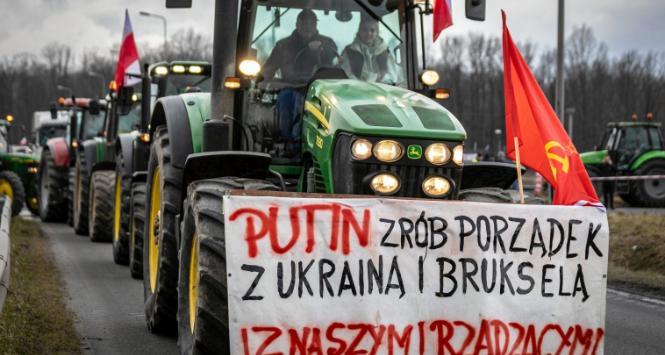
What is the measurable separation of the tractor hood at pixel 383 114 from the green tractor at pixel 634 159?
79.7 ft

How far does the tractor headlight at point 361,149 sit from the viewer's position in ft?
24.5

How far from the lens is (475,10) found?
869 cm

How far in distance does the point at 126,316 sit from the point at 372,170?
3.85m

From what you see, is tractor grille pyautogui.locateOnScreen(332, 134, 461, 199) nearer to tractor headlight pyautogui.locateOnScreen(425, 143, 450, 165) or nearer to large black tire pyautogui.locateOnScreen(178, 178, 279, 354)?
tractor headlight pyautogui.locateOnScreen(425, 143, 450, 165)

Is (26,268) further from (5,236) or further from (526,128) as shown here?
(526,128)

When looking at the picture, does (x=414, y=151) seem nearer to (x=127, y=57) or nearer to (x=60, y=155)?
(x=127, y=57)

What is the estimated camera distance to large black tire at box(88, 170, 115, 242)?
1814cm

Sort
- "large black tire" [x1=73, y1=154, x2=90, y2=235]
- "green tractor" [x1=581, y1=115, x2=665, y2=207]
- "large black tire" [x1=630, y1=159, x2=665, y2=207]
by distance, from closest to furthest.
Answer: "large black tire" [x1=73, y1=154, x2=90, y2=235] < "large black tire" [x1=630, y1=159, x2=665, y2=207] < "green tractor" [x1=581, y1=115, x2=665, y2=207]

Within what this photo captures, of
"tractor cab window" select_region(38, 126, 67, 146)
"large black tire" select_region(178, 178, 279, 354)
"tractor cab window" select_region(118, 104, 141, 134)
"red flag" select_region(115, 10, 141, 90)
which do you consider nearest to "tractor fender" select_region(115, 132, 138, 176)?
"tractor cab window" select_region(118, 104, 141, 134)

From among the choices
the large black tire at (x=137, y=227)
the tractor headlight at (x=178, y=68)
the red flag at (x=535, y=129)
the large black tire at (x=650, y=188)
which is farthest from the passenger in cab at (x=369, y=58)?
the large black tire at (x=650, y=188)

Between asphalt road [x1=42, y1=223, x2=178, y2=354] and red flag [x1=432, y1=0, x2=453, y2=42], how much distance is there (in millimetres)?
3289

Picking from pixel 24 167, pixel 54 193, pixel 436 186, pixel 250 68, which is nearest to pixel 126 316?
pixel 250 68

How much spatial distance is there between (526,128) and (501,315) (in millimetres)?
1586

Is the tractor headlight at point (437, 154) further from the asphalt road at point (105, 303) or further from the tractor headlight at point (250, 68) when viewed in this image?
the asphalt road at point (105, 303)
